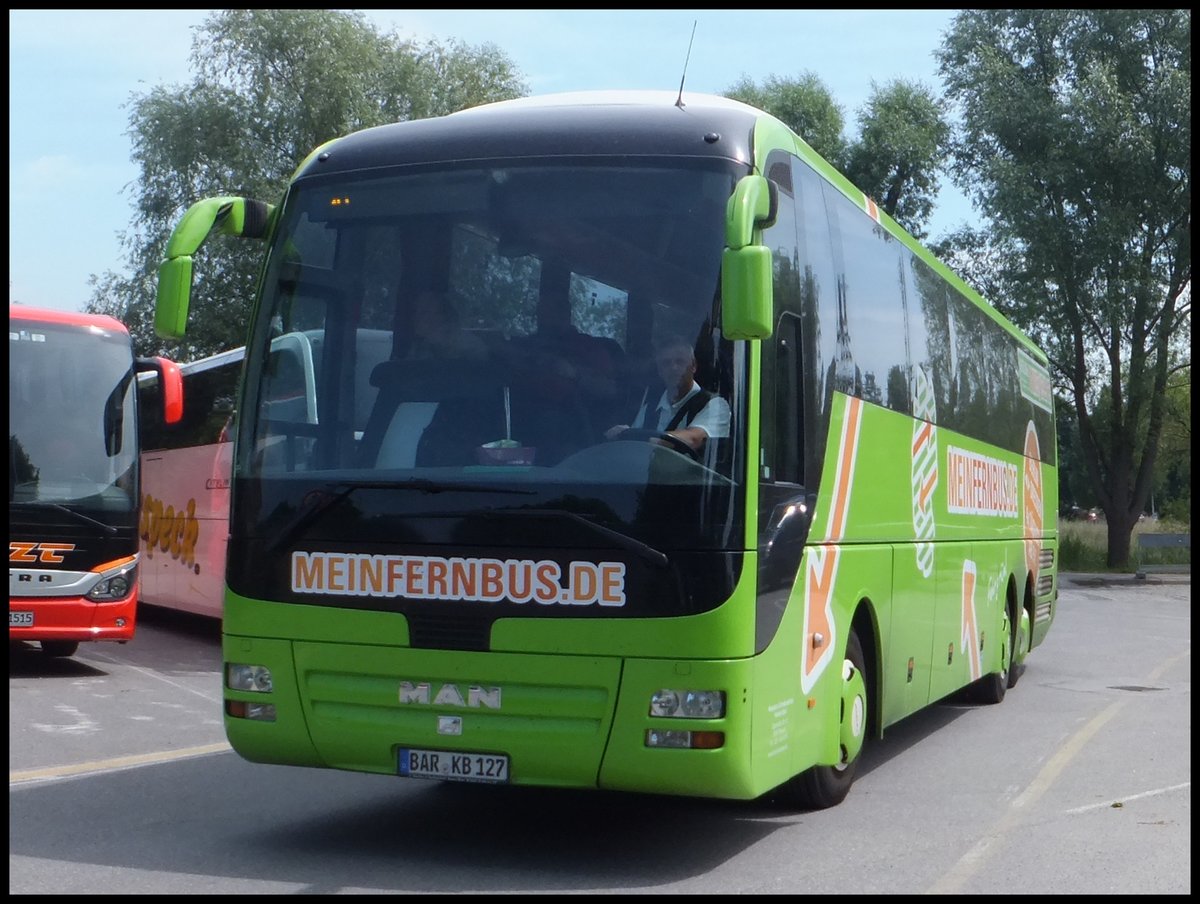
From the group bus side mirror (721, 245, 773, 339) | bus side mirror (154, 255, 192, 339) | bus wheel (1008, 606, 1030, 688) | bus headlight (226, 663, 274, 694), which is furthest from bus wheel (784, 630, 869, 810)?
bus wheel (1008, 606, 1030, 688)

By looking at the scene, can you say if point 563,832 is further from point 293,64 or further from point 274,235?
point 293,64

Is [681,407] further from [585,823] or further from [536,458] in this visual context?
[585,823]

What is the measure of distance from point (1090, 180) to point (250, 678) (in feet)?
113

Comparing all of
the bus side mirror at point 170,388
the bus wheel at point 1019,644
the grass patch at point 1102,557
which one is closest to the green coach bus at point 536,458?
the bus side mirror at point 170,388

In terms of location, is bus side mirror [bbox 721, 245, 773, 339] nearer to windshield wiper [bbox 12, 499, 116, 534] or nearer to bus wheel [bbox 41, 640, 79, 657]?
windshield wiper [bbox 12, 499, 116, 534]

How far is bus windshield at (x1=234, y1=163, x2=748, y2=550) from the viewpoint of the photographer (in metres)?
6.71

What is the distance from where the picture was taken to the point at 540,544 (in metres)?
6.68

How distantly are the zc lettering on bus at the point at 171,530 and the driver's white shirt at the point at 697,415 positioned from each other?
40.4 feet

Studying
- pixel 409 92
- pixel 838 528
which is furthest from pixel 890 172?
pixel 838 528

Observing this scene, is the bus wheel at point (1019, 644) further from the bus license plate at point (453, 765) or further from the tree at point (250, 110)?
the tree at point (250, 110)

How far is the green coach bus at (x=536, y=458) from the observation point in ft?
21.8

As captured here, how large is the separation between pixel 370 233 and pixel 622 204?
121cm

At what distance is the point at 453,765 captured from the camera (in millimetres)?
6816

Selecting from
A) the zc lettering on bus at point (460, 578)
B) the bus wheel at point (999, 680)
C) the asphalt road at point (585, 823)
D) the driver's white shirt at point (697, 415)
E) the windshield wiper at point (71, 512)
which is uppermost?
the driver's white shirt at point (697, 415)
